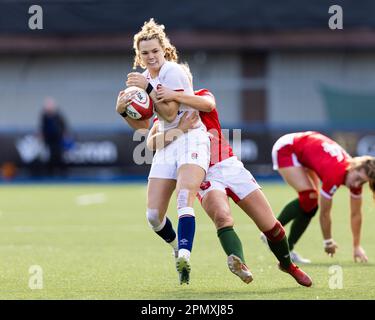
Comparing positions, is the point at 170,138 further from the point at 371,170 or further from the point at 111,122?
the point at 111,122

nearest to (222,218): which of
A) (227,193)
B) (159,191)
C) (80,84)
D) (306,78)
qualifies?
(227,193)

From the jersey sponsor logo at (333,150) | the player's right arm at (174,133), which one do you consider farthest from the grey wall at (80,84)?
the player's right arm at (174,133)

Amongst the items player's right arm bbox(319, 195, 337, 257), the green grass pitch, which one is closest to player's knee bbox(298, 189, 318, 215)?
player's right arm bbox(319, 195, 337, 257)

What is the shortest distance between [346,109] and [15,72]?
965 cm

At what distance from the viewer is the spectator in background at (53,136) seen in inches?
1024

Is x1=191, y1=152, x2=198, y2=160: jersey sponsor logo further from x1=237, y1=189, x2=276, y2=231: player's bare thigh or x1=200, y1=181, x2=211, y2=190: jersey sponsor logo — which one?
x1=237, y1=189, x2=276, y2=231: player's bare thigh

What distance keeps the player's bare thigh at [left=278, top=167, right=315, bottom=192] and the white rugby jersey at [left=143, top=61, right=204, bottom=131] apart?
2.33 metres

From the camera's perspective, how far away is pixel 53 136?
2614cm

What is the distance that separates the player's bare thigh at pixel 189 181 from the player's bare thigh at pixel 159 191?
0.20 meters

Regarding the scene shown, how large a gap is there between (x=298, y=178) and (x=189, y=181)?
2.63 meters

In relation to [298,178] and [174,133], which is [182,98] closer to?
[174,133]

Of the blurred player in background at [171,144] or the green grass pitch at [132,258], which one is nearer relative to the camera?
the green grass pitch at [132,258]

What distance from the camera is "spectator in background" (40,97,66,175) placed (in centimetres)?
2602

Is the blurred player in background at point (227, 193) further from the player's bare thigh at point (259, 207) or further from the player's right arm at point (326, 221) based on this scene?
the player's right arm at point (326, 221)
